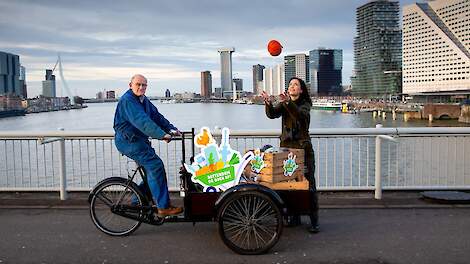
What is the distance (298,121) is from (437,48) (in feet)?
476

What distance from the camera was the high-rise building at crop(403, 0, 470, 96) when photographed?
123 m

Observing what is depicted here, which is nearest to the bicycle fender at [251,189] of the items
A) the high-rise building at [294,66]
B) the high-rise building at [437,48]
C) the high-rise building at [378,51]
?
the high-rise building at [294,66]

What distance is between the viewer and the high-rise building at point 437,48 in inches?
4857

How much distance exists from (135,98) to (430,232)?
139 inches

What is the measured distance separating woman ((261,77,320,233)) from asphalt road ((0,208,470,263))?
529 mm

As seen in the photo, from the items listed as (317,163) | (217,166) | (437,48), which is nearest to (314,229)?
(217,166)

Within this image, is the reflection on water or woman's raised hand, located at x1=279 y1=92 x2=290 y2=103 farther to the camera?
the reflection on water

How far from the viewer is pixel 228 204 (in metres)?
4.38

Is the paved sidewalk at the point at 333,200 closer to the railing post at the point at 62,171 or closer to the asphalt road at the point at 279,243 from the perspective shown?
the railing post at the point at 62,171

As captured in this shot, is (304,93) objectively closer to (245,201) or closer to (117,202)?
(245,201)

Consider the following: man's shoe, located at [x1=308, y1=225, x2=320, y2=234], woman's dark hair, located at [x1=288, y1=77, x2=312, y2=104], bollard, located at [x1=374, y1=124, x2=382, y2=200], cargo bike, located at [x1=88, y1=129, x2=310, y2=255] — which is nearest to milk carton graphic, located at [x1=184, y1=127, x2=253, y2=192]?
cargo bike, located at [x1=88, y1=129, x2=310, y2=255]

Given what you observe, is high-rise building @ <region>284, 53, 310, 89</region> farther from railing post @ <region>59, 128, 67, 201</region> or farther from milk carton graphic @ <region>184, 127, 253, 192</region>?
railing post @ <region>59, 128, 67, 201</region>

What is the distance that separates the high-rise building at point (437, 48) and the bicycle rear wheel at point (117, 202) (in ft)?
405

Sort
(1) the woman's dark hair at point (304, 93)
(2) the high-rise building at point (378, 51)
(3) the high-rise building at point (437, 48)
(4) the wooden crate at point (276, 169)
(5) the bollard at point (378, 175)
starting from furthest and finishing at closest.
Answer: (2) the high-rise building at point (378, 51) → (3) the high-rise building at point (437, 48) → (5) the bollard at point (378, 175) → (1) the woman's dark hair at point (304, 93) → (4) the wooden crate at point (276, 169)
